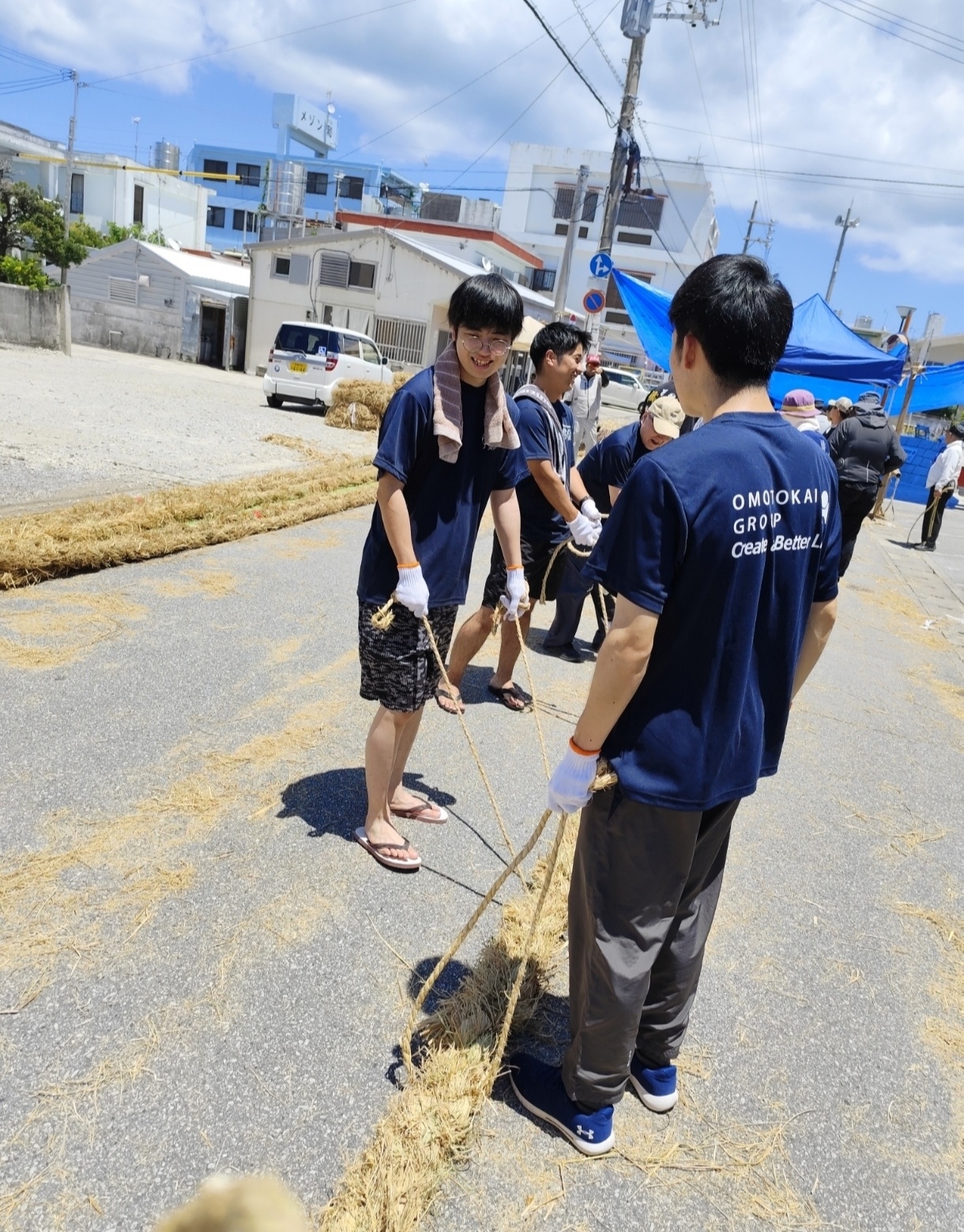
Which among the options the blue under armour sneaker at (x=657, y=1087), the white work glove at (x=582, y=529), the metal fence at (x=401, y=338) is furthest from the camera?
the metal fence at (x=401, y=338)

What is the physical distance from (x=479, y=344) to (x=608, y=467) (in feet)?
8.25

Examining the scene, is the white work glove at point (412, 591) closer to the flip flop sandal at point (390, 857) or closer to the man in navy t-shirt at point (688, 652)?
the flip flop sandal at point (390, 857)

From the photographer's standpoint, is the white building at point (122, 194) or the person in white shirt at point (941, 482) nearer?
the person in white shirt at point (941, 482)

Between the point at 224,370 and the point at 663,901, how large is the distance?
29.2 meters

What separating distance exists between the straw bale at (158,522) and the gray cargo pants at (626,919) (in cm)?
420

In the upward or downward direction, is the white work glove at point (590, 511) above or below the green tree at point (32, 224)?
below

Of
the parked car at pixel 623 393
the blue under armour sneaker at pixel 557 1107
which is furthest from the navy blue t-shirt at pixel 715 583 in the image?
the parked car at pixel 623 393

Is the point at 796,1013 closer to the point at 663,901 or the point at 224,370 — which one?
the point at 663,901

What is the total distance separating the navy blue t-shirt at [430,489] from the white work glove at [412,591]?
3.6 inches

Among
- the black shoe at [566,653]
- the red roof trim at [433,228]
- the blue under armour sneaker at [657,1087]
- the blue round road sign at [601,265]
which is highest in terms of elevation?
the red roof trim at [433,228]

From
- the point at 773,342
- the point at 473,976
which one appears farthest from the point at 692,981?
the point at 773,342

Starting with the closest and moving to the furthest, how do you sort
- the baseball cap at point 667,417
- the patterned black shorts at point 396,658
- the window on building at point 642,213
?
1. the patterned black shorts at point 396,658
2. the baseball cap at point 667,417
3. the window on building at point 642,213

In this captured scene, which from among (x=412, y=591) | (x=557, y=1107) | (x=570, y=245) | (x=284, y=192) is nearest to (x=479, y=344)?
(x=412, y=591)

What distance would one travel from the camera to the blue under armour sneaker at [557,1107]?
6.32 ft
